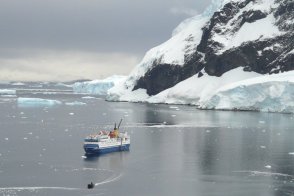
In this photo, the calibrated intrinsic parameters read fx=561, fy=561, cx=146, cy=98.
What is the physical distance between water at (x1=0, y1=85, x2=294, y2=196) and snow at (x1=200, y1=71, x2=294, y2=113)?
1533 inches

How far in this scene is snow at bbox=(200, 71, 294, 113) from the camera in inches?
5579

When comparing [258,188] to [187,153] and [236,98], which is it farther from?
[236,98]

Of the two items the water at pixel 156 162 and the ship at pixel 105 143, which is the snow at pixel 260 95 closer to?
the water at pixel 156 162

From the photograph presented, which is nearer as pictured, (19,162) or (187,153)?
(19,162)

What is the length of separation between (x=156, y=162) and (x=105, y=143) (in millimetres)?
9426

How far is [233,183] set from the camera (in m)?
52.0

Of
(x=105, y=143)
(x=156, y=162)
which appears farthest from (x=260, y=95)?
(x=156, y=162)

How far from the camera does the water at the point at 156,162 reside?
4962cm

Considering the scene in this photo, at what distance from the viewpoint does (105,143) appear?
7069 centimetres

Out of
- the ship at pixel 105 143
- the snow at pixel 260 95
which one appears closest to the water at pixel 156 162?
the ship at pixel 105 143

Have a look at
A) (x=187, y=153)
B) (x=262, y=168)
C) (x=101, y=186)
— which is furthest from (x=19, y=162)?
(x=262, y=168)

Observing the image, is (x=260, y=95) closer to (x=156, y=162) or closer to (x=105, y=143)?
(x=105, y=143)

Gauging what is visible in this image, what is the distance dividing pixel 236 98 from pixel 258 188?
10624cm

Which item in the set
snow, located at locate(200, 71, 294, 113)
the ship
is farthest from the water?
snow, located at locate(200, 71, 294, 113)
